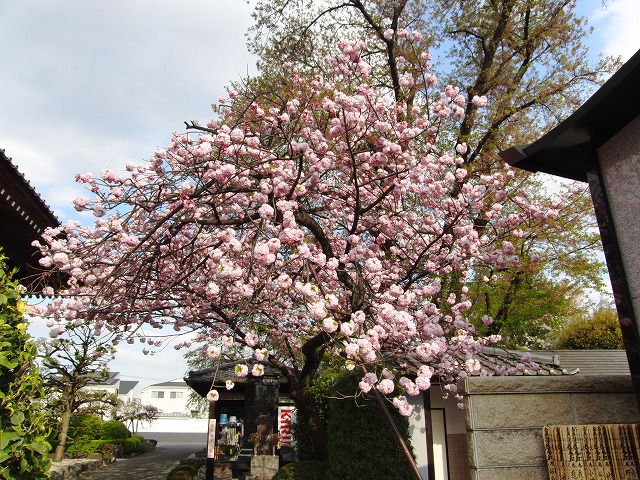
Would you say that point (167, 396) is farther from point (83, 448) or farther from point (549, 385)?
point (549, 385)

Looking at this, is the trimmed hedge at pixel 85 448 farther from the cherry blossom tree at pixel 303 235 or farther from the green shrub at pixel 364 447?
the green shrub at pixel 364 447

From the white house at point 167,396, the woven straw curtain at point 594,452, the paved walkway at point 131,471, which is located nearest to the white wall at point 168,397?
the white house at point 167,396

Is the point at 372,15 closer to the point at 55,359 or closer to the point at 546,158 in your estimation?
the point at 546,158

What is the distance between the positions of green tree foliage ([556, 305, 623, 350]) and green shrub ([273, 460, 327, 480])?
43.7 feet

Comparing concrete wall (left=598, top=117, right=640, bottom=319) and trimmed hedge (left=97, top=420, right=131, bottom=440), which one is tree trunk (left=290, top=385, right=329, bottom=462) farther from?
trimmed hedge (left=97, top=420, right=131, bottom=440)

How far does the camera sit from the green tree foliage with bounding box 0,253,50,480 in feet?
12.6

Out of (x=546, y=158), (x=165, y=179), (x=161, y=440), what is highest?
(x=165, y=179)

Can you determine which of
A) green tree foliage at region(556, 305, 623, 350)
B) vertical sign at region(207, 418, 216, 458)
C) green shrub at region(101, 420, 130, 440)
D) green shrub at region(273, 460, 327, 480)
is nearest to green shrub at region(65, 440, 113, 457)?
green shrub at region(101, 420, 130, 440)

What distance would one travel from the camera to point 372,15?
13695 mm

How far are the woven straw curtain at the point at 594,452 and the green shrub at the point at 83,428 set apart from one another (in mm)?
19377

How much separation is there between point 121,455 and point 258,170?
21900 millimetres

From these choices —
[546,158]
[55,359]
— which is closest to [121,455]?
[55,359]

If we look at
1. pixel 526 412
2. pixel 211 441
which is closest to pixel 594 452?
pixel 526 412

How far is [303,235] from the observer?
18.5 ft
